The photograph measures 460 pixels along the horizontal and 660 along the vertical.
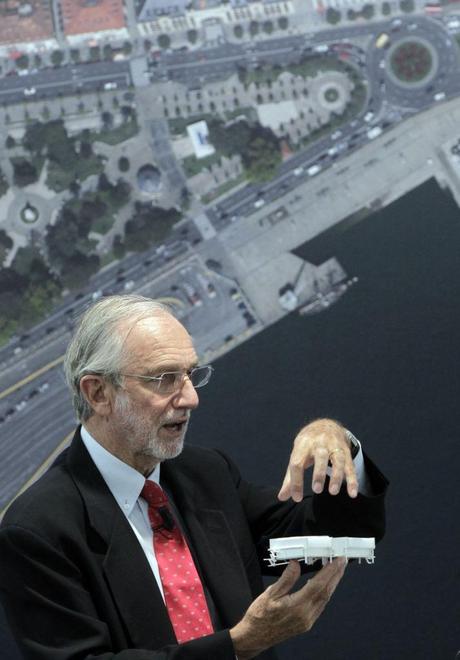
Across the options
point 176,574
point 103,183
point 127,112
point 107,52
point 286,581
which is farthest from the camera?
point 107,52

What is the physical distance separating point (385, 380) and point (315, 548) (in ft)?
32.2

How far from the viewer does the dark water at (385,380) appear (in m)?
12.1

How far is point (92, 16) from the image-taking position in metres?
13.5

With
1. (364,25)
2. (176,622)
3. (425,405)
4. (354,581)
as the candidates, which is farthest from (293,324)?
(176,622)

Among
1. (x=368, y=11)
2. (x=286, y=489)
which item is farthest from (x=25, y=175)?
(x=286, y=489)

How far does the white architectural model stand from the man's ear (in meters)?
0.59

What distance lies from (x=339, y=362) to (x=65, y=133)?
14.5 feet

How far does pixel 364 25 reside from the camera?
1328 centimetres

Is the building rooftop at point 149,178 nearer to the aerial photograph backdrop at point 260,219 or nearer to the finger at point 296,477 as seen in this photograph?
the aerial photograph backdrop at point 260,219

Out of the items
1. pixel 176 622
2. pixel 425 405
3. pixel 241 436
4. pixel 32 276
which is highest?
pixel 32 276

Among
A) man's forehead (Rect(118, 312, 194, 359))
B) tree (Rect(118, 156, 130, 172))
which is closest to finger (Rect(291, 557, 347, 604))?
man's forehead (Rect(118, 312, 194, 359))

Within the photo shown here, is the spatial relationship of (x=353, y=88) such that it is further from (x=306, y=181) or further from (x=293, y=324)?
(x=293, y=324)

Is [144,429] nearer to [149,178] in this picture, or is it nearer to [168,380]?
[168,380]

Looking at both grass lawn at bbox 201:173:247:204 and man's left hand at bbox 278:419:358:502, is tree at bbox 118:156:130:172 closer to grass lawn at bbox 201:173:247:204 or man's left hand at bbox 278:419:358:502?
grass lawn at bbox 201:173:247:204
